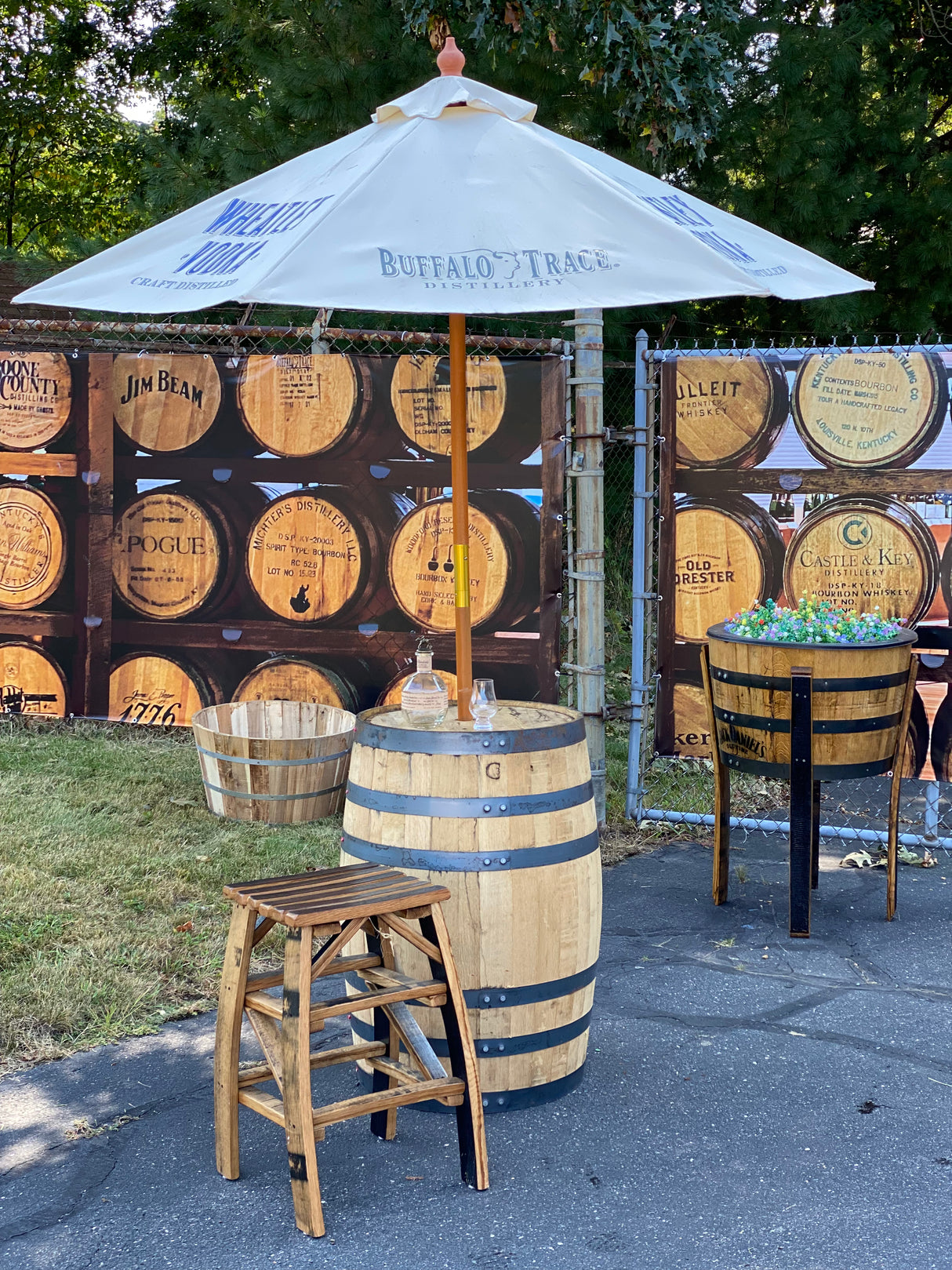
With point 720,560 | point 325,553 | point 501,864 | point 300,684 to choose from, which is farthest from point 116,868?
point 720,560

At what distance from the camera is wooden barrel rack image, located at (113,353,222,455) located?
6.98m

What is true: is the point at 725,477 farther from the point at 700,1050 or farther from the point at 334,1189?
the point at 334,1189

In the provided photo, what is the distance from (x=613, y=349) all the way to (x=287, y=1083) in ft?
26.3

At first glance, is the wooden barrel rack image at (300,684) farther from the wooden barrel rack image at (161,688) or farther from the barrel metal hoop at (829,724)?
the barrel metal hoop at (829,724)

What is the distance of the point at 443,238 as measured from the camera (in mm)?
3162

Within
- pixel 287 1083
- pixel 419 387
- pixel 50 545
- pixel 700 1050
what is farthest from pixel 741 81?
pixel 287 1083

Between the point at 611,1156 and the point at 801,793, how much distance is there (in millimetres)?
1940

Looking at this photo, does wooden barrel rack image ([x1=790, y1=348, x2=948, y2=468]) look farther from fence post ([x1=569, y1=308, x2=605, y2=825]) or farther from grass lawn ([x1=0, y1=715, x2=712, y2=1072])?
grass lawn ([x1=0, y1=715, x2=712, y2=1072])

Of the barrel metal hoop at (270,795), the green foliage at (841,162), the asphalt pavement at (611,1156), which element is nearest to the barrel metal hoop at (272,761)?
the barrel metal hoop at (270,795)

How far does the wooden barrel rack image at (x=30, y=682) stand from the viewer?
289 inches

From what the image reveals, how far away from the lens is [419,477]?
21.7 ft

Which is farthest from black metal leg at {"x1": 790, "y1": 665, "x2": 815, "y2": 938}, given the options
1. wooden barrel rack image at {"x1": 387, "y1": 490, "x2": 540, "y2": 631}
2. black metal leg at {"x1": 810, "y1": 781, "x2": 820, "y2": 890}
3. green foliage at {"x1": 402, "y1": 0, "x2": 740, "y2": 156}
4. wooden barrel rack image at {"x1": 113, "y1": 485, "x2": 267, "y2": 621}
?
green foliage at {"x1": 402, "y1": 0, "x2": 740, "y2": 156}

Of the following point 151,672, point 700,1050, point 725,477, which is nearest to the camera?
point 700,1050

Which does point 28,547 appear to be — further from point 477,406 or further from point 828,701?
point 828,701
